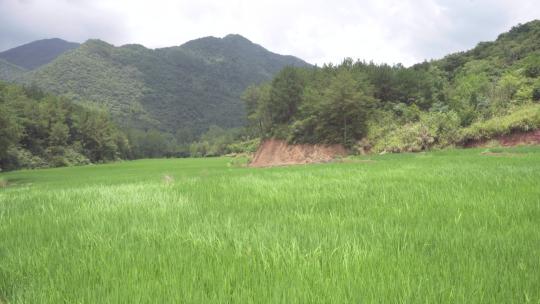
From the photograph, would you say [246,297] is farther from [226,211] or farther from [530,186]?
[530,186]

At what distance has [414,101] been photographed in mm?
47062

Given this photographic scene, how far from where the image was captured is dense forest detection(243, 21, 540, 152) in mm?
31916

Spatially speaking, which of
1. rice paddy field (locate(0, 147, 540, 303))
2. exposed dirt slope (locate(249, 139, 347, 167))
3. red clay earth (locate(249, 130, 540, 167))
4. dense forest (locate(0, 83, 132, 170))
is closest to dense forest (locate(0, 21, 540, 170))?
dense forest (locate(0, 83, 132, 170))

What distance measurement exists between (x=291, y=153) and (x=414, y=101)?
61.2 feet

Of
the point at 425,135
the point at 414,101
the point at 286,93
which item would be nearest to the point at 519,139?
the point at 425,135

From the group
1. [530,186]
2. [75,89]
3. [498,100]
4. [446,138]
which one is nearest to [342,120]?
[446,138]

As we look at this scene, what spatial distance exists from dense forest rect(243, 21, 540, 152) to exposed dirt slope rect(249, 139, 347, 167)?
1146mm

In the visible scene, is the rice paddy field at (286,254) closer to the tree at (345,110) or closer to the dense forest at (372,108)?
the dense forest at (372,108)

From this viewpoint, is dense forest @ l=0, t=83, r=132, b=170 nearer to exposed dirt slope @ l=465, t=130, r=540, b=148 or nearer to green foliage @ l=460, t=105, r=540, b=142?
green foliage @ l=460, t=105, r=540, b=142

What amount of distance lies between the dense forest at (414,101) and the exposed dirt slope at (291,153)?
→ 1.15 metres

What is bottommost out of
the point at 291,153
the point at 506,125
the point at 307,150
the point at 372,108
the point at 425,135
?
the point at 291,153

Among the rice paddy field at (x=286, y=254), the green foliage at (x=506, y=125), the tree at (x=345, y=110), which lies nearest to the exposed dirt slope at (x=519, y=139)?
the green foliage at (x=506, y=125)

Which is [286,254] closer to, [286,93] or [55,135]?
[286,93]

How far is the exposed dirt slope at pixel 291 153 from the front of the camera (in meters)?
44.2
